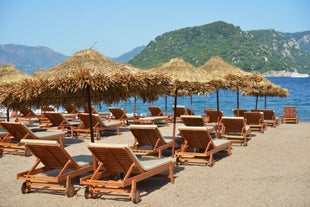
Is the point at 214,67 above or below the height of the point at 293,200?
above

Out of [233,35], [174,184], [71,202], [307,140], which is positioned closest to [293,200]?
[174,184]

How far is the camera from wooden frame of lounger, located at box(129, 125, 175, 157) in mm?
9016

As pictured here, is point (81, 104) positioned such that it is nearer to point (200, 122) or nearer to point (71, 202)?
point (71, 202)

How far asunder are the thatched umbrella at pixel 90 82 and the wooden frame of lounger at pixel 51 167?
0.94 meters

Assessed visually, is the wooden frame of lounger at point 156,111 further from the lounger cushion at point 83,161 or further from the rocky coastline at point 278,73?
the rocky coastline at point 278,73

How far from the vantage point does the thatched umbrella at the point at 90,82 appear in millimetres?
6926

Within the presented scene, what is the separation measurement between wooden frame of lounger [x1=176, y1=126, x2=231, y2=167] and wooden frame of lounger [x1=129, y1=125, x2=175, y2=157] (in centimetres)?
37

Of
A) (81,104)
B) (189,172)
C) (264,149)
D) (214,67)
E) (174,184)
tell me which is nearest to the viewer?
(174,184)

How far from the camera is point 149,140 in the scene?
9.36 meters

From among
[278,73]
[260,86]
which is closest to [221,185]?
[260,86]

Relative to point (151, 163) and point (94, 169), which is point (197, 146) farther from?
point (94, 169)

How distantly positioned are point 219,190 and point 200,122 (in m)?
5.34

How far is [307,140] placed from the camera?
1264cm

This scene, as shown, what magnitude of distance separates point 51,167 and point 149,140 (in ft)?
9.03
